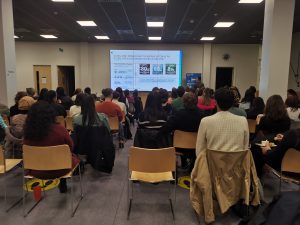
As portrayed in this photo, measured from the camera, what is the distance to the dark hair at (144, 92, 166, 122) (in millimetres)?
3770

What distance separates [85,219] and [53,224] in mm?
303

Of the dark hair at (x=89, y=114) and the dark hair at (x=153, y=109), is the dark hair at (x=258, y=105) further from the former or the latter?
the dark hair at (x=89, y=114)

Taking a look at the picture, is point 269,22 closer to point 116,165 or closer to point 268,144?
point 268,144

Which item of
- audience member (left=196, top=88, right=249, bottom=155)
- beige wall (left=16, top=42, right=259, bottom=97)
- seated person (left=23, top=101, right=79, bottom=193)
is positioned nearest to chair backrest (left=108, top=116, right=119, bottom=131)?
seated person (left=23, top=101, right=79, bottom=193)

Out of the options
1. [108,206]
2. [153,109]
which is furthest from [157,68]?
[108,206]

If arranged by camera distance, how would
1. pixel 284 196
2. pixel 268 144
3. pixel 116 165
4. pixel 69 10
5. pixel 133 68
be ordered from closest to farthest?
1. pixel 284 196
2. pixel 268 144
3. pixel 116 165
4. pixel 69 10
5. pixel 133 68

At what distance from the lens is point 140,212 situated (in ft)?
9.05

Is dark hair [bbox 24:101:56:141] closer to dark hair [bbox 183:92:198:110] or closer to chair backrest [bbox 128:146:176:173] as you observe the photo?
chair backrest [bbox 128:146:176:173]

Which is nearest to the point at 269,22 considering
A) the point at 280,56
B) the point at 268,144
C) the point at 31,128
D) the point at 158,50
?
the point at 280,56

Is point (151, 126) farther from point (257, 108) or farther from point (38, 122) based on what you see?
point (257, 108)

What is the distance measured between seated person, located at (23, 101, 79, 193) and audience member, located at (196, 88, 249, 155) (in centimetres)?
153

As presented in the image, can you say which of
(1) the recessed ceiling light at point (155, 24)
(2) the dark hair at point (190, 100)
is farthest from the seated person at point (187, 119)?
(1) the recessed ceiling light at point (155, 24)

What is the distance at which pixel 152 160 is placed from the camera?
254 centimetres

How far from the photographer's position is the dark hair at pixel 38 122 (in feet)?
8.66
